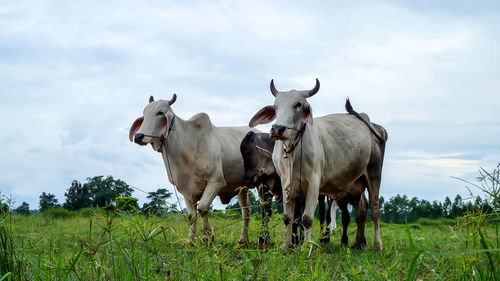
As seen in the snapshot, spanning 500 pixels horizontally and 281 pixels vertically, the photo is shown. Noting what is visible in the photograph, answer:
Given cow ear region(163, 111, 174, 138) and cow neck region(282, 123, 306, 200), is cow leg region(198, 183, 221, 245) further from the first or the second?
cow neck region(282, 123, 306, 200)

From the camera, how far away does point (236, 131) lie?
26.2ft

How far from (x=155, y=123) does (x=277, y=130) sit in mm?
2171

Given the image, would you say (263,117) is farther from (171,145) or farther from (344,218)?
(344,218)

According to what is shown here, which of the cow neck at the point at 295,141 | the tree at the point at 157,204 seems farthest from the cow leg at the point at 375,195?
the tree at the point at 157,204

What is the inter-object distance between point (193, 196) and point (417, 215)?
20109 millimetres

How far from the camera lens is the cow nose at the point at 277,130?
16.9 feet

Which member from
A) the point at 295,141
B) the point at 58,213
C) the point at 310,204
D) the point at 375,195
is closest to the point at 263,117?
the point at 295,141

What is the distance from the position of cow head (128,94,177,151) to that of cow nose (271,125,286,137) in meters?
2.01

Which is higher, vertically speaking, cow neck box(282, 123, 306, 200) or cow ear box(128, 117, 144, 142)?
cow ear box(128, 117, 144, 142)

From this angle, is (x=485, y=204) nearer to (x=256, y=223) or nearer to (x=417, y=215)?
(x=256, y=223)

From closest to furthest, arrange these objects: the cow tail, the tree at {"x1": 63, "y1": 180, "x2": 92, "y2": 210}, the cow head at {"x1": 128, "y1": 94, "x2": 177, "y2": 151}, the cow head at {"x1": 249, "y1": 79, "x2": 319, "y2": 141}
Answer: the cow head at {"x1": 249, "y1": 79, "x2": 319, "y2": 141} < the cow head at {"x1": 128, "y1": 94, "x2": 177, "y2": 151} < the cow tail < the tree at {"x1": 63, "y1": 180, "x2": 92, "y2": 210}

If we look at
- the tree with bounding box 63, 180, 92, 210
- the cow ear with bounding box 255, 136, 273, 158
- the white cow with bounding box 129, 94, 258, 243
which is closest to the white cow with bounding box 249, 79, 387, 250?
the cow ear with bounding box 255, 136, 273, 158

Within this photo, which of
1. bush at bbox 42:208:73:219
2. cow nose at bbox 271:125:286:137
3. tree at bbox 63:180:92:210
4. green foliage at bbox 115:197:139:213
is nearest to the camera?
green foliage at bbox 115:197:139:213

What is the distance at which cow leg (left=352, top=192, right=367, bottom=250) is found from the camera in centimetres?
655
